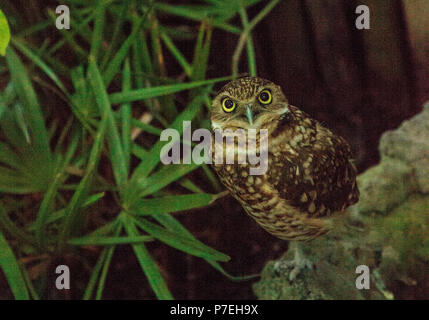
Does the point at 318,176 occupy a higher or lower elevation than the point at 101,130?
lower

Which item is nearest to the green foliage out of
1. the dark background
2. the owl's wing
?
the dark background

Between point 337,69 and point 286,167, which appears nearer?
point 286,167

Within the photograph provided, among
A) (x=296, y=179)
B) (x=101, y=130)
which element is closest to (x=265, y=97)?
(x=296, y=179)

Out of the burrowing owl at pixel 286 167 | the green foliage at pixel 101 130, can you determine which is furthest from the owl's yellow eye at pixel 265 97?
the green foliage at pixel 101 130

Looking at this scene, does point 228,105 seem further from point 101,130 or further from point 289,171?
point 101,130

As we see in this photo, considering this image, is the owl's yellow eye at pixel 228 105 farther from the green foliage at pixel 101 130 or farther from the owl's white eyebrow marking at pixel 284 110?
the green foliage at pixel 101 130

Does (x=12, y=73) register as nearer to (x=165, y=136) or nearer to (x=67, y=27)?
(x=67, y=27)

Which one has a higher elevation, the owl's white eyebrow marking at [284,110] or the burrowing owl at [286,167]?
the owl's white eyebrow marking at [284,110]
